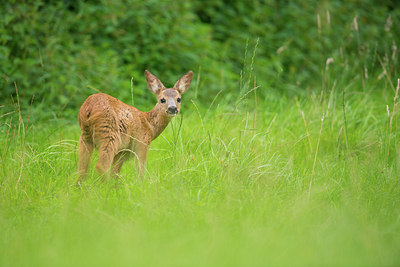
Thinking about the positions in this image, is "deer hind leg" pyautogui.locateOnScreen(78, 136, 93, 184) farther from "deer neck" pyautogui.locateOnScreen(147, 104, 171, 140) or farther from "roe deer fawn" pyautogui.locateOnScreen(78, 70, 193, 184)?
"deer neck" pyautogui.locateOnScreen(147, 104, 171, 140)

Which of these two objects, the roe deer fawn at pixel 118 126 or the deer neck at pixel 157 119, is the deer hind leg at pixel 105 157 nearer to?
the roe deer fawn at pixel 118 126

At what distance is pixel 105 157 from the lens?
12.1 feet

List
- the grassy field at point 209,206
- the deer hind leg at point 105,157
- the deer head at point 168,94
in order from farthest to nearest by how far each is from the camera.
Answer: the deer head at point 168,94 < the deer hind leg at point 105,157 < the grassy field at point 209,206

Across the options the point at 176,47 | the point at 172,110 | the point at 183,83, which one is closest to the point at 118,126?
the point at 172,110

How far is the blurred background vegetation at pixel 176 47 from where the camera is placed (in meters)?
6.00

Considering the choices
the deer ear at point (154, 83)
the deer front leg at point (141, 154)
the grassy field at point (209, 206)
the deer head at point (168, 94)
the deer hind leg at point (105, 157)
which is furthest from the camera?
the deer ear at point (154, 83)

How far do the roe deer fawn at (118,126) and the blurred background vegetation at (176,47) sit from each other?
71cm

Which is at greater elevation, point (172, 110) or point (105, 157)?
point (172, 110)

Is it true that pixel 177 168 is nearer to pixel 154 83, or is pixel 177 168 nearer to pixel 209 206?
pixel 209 206

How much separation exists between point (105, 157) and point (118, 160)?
0.34m

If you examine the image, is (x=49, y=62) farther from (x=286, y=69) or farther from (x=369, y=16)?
(x=369, y=16)

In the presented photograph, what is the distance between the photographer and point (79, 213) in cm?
341

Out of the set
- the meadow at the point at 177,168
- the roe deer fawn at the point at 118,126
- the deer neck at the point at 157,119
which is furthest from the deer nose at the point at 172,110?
the meadow at the point at 177,168

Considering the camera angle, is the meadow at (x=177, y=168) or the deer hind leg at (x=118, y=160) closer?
the meadow at (x=177, y=168)
